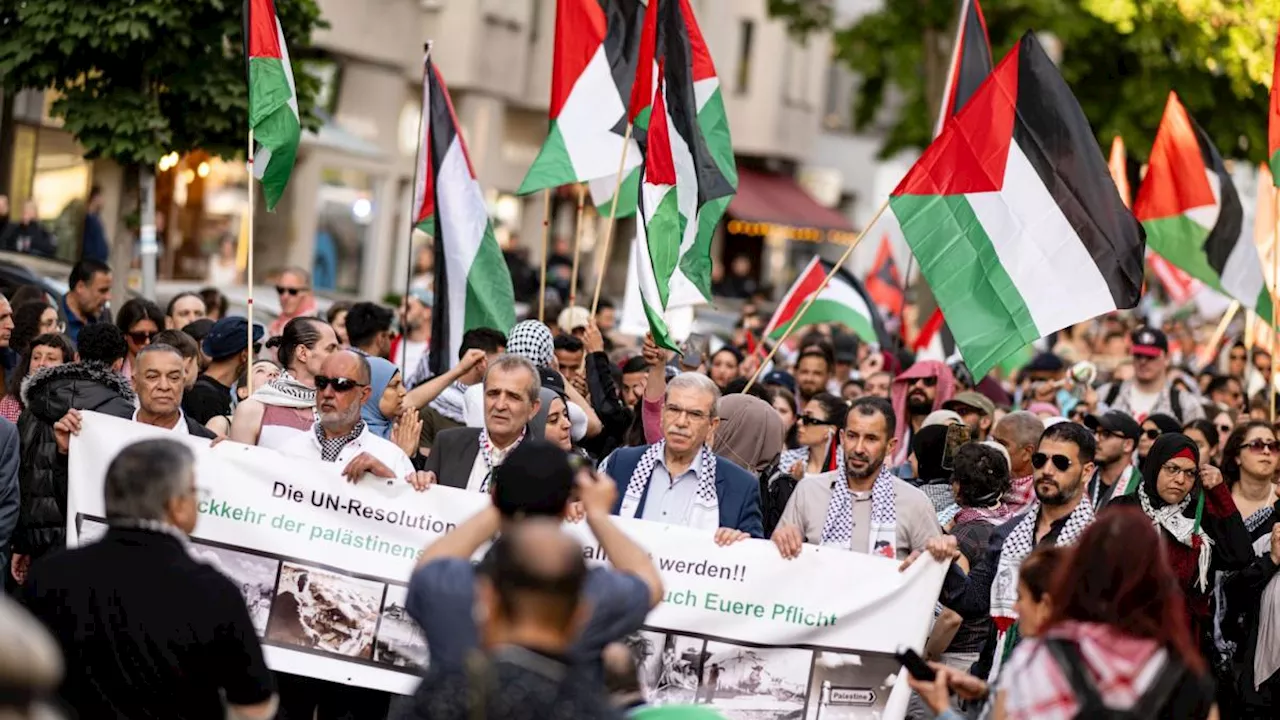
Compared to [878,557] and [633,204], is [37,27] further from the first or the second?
[878,557]

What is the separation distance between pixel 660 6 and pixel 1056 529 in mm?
4366

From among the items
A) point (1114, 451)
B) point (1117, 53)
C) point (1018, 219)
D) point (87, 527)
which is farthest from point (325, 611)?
point (1117, 53)

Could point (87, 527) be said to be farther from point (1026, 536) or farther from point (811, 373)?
point (811, 373)

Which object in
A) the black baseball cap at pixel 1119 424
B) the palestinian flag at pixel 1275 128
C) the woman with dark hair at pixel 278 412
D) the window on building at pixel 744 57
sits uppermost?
the window on building at pixel 744 57

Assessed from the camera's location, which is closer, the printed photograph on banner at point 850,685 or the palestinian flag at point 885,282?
the printed photograph on banner at point 850,685

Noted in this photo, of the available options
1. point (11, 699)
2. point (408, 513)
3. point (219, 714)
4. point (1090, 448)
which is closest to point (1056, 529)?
point (1090, 448)

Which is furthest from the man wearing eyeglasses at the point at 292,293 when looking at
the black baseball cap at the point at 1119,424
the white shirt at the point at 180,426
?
the black baseball cap at the point at 1119,424

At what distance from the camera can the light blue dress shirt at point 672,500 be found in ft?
26.9

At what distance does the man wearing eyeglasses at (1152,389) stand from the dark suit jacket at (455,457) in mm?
7349

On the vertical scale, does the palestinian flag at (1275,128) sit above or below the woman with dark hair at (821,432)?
above

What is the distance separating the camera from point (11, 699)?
11.9 ft

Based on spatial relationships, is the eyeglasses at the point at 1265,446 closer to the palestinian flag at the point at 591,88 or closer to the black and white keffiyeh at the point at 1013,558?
the black and white keffiyeh at the point at 1013,558

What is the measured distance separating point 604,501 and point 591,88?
278 inches

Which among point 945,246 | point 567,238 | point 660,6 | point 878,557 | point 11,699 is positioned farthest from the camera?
point 567,238
